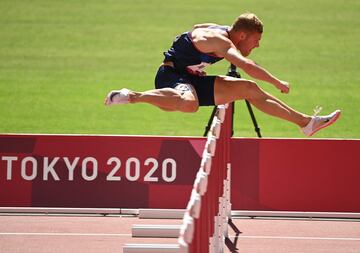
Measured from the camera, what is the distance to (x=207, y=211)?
8.85 meters

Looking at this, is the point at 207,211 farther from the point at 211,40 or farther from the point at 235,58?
the point at 211,40

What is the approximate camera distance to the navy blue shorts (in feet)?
38.5

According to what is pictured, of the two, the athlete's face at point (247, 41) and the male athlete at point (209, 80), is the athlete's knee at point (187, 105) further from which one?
the athlete's face at point (247, 41)

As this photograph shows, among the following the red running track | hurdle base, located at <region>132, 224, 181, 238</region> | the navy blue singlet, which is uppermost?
the navy blue singlet

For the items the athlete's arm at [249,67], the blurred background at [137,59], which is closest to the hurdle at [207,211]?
the athlete's arm at [249,67]

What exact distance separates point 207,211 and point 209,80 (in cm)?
316

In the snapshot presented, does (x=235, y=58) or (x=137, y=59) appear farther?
(x=137, y=59)

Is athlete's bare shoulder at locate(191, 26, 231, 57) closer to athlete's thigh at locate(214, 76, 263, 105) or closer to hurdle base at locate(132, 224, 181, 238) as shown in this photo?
athlete's thigh at locate(214, 76, 263, 105)

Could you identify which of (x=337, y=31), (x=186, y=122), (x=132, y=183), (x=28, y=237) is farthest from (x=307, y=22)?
(x=28, y=237)

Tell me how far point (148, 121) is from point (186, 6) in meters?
9.11

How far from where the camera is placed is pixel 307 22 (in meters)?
28.8

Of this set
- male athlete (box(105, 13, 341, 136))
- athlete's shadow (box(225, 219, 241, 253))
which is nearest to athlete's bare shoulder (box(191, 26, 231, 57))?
male athlete (box(105, 13, 341, 136))

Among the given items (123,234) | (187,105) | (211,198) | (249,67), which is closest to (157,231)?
(123,234)

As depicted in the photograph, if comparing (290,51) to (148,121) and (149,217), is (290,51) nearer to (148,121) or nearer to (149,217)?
(148,121)
